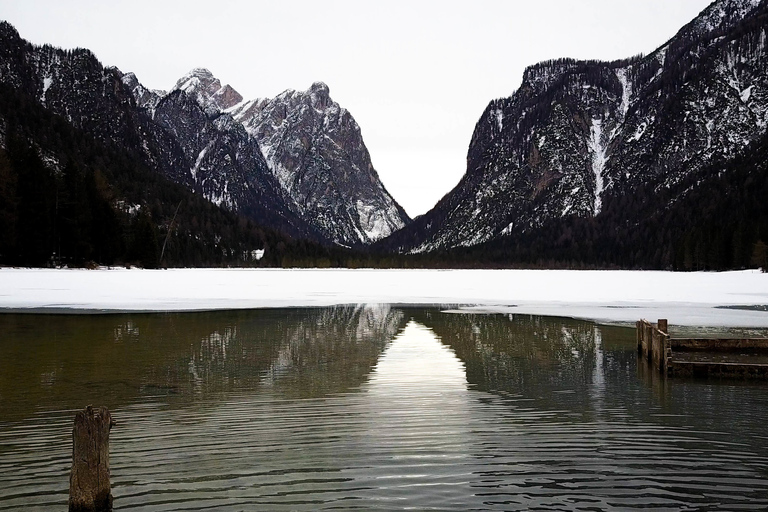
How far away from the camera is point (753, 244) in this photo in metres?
115

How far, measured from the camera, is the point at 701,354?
814 inches

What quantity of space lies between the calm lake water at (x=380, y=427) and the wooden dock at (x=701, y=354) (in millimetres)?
767

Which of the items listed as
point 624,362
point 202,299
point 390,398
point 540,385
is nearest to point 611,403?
point 540,385

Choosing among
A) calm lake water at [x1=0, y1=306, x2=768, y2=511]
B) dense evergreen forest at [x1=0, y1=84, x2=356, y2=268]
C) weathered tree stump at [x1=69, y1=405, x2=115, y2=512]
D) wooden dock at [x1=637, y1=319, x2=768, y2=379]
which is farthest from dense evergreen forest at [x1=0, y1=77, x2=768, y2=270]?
weathered tree stump at [x1=69, y1=405, x2=115, y2=512]

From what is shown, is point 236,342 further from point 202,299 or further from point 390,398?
point 202,299

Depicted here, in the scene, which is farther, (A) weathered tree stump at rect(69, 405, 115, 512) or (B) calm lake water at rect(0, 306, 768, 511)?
(B) calm lake water at rect(0, 306, 768, 511)

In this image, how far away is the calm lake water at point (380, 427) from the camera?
8.11 metres

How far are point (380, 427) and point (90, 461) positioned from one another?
5.56 m

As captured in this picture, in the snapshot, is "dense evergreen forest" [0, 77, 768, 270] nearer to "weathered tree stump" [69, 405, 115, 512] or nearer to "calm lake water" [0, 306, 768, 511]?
"calm lake water" [0, 306, 768, 511]

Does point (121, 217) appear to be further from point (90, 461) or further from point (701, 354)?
point (90, 461)

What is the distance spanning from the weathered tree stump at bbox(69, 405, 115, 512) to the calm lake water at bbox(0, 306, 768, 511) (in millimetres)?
714

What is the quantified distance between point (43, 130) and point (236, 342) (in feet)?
501

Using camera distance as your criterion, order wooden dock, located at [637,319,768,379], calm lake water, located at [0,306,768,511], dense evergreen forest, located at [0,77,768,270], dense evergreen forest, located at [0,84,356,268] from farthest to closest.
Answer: dense evergreen forest, located at [0,77,768,270]
dense evergreen forest, located at [0,84,356,268]
wooden dock, located at [637,319,768,379]
calm lake water, located at [0,306,768,511]

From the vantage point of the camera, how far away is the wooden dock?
17.4m
